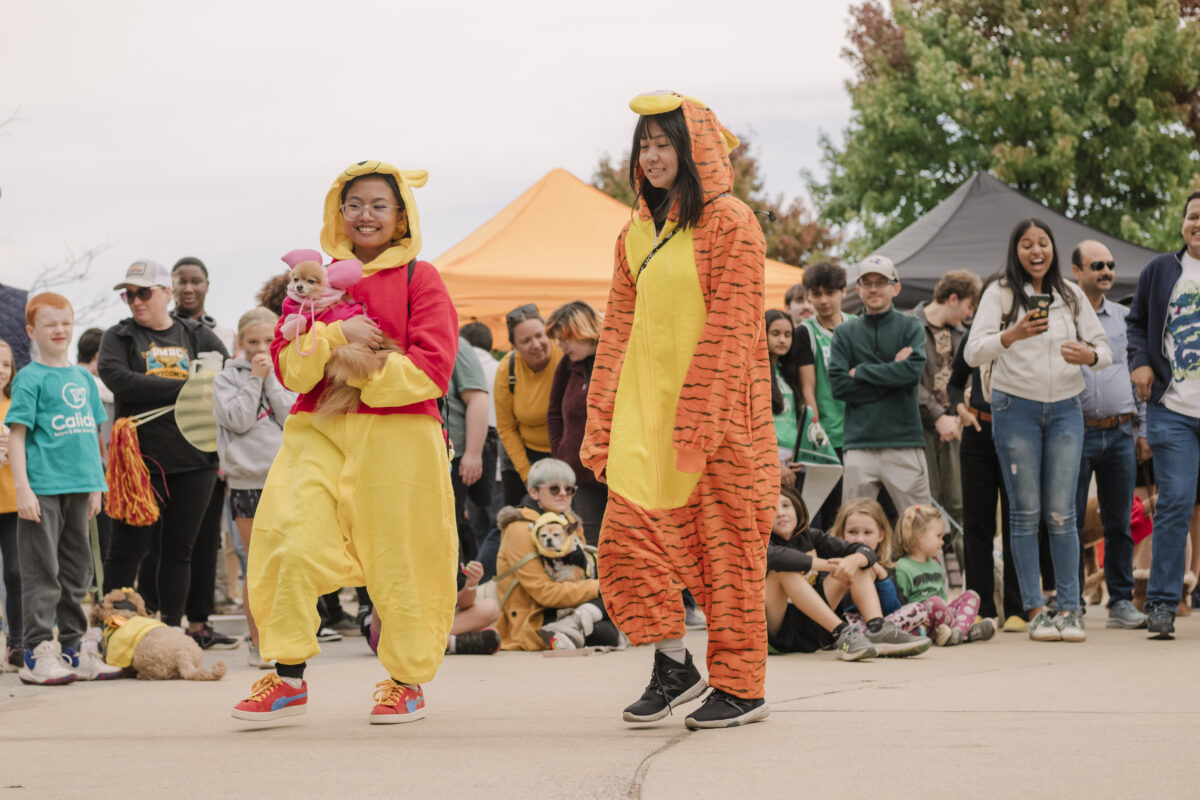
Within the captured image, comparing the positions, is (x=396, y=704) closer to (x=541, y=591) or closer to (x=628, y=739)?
(x=628, y=739)

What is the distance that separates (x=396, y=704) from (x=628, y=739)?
91 centimetres

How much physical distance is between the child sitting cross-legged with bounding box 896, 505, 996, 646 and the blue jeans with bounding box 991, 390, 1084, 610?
428 millimetres

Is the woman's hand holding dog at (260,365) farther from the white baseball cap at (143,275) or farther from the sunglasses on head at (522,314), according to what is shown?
the sunglasses on head at (522,314)

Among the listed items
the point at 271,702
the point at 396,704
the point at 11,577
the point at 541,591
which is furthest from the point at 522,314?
the point at 271,702

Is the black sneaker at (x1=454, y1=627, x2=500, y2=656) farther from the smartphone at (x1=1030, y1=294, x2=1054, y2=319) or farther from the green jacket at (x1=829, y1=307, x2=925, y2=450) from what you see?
the smartphone at (x1=1030, y1=294, x2=1054, y2=319)

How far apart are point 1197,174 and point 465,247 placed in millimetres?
14665

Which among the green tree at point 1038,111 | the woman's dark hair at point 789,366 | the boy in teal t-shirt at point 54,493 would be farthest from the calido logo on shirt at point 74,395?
the green tree at point 1038,111

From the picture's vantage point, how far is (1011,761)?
369cm

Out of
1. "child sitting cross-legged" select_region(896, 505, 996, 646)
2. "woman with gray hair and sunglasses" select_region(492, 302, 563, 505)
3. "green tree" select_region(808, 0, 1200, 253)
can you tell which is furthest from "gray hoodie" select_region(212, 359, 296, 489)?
"green tree" select_region(808, 0, 1200, 253)

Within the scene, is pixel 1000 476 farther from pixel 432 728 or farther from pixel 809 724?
pixel 432 728

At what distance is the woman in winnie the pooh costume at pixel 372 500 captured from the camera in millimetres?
4613

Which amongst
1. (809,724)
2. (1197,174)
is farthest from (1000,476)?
(1197,174)

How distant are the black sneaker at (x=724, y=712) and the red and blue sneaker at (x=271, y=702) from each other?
50.2 inches

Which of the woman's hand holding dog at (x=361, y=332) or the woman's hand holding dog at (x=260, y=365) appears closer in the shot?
the woman's hand holding dog at (x=361, y=332)
